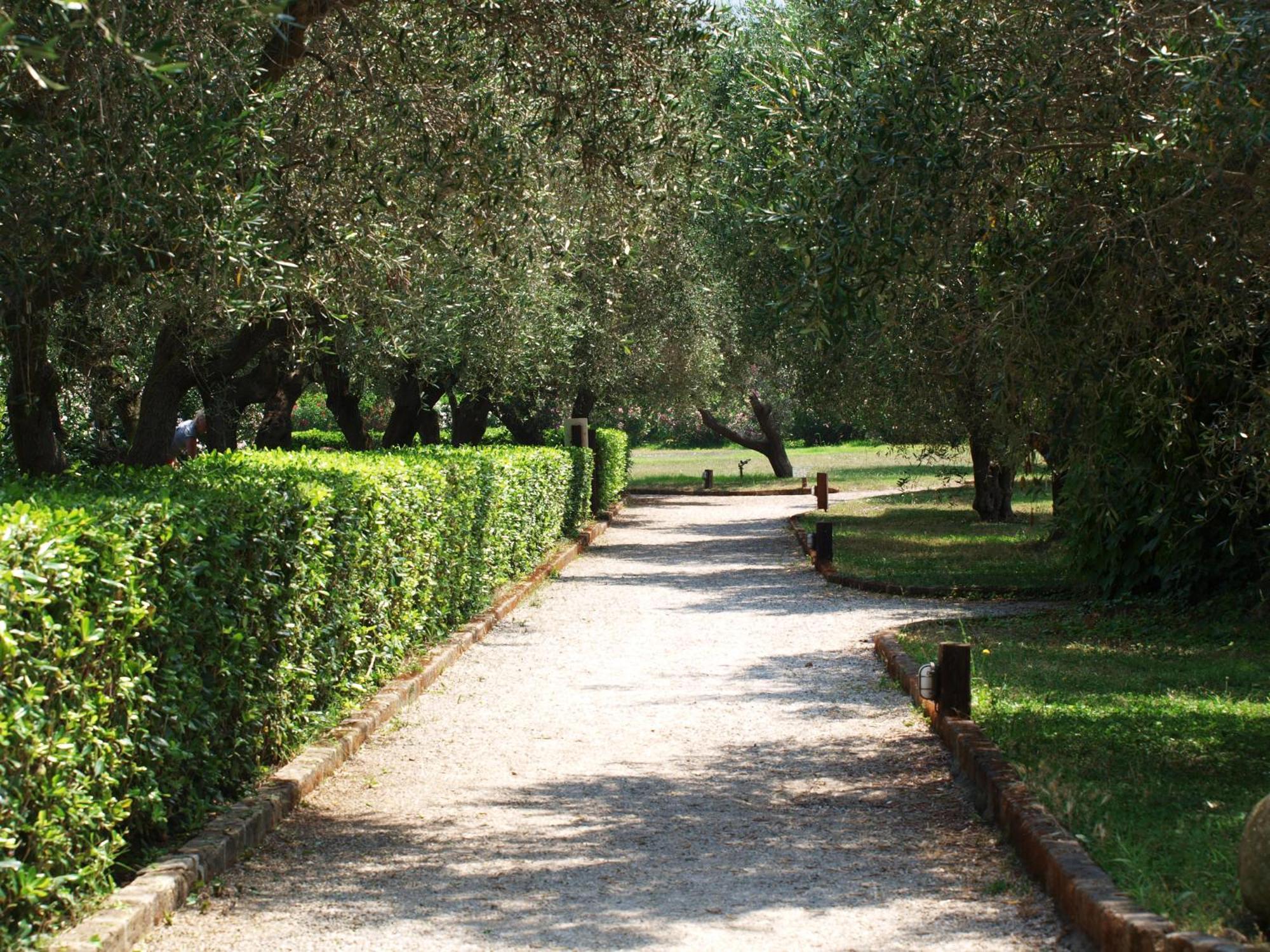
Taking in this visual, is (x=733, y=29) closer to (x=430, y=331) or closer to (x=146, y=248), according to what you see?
(x=146, y=248)

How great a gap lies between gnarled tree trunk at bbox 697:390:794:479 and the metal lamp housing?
32959 mm

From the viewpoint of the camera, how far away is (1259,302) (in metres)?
8.16

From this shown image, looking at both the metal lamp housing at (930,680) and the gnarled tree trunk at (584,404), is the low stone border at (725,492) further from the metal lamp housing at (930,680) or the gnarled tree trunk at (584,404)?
the metal lamp housing at (930,680)

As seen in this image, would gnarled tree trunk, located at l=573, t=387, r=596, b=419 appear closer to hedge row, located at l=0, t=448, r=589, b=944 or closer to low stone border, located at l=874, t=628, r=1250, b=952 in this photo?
hedge row, located at l=0, t=448, r=589, b=944

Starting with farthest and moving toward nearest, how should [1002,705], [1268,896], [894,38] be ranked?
[1002,705]
[894,38]
[1268,896]

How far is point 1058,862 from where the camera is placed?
18.1 feet

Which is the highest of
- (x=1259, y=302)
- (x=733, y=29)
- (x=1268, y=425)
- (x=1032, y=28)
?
(x=733, y=29)

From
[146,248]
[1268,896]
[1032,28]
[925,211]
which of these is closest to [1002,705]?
[925,211]

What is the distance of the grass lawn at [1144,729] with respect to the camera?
18.3ft

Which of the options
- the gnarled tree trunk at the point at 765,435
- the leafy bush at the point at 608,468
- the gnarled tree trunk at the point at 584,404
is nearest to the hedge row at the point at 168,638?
the gnarled tree trunk at the point at 584,404

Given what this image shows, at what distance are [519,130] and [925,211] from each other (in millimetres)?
4203

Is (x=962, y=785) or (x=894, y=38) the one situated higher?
(x=894, y=38)

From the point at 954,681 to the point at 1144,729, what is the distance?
1.14m

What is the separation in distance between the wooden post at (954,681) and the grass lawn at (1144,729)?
0.17 meters
